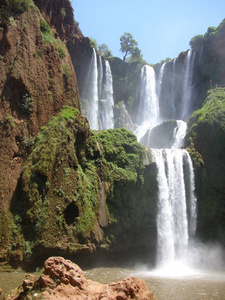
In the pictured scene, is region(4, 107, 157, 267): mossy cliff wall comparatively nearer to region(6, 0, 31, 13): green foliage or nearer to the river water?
the river water

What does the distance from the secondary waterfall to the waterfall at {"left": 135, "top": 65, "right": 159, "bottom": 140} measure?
529 cm

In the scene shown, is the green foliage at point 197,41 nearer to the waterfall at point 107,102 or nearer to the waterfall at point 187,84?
the waterfall at point 187,84

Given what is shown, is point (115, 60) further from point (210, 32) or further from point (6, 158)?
point (6, 158)

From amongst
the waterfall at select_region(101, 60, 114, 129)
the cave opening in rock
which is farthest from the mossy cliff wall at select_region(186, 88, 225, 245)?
the waterfall at select_region(101, 60, 114, 129)

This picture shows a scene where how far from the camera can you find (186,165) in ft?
72.1

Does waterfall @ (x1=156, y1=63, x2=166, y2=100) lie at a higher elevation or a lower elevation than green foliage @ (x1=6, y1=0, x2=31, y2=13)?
higher

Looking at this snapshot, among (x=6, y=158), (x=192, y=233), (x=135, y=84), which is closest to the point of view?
(x=6, y=158)

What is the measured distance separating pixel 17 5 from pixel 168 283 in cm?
1852

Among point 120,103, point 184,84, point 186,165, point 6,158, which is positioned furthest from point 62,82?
point 184,84

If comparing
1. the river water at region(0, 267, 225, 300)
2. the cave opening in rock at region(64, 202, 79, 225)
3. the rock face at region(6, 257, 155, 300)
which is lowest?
the river water at region(0, 267, 225, 300)

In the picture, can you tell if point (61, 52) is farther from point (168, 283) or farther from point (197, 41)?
point (197, 41)

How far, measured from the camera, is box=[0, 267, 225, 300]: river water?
10.7 meters

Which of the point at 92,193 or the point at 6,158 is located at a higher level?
the point at 6,158

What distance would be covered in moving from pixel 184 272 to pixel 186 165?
27.2 ft
